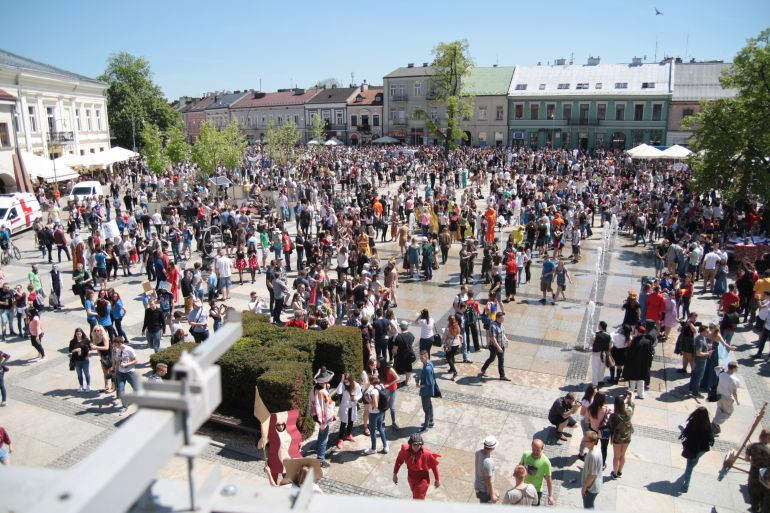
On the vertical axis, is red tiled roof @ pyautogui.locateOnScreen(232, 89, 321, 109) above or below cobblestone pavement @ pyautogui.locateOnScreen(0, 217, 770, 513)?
above

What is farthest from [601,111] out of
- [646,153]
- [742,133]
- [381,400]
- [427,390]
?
[381,400]

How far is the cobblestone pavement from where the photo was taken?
24.9 feet

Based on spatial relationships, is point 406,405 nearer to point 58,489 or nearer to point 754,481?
point 754,481

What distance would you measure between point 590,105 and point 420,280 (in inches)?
1924

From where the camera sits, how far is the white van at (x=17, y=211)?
74.4 ft

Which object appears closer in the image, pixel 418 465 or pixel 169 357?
pixel 418 465

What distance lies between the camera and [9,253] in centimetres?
1983

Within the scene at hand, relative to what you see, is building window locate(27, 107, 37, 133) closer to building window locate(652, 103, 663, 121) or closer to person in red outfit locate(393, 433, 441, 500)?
person in red outfit locate(393, 433, 441, 500)

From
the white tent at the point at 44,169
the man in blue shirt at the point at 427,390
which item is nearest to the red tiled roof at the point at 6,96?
the white tent at the point at 44,169

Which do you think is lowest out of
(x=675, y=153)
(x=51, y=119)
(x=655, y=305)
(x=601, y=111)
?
(x=655, y=305)

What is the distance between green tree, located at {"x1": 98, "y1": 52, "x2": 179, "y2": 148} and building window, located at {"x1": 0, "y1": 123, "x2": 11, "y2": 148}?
2599cm

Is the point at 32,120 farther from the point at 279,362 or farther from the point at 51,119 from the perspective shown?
the point at 279,362

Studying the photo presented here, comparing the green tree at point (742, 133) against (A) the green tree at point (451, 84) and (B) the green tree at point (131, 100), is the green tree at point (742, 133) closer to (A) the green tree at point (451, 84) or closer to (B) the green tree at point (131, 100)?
(A) the green tree at point (451, 84)

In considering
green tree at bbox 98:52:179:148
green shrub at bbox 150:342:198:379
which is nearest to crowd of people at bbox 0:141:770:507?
green shrub at bbox 150:342:198:379
